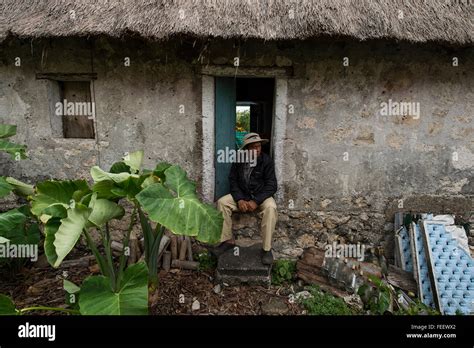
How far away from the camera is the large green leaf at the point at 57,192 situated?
2.30 meters

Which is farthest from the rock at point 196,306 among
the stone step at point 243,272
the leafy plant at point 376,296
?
the leafy plant at point 376,296

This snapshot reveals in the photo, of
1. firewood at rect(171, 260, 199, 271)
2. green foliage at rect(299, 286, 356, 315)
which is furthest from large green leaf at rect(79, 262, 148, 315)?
green foliage at rect(299, 286, 356, 315)

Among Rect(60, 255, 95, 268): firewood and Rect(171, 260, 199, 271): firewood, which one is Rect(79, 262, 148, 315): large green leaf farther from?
Rect(60, 255, 95, 268): firewood

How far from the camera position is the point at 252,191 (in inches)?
137

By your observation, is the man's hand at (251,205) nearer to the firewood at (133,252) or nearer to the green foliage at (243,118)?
the firewood at (133,252)

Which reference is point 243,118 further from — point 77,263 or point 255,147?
point 77,263

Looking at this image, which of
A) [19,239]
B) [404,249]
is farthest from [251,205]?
[19,239]

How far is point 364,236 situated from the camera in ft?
12.2

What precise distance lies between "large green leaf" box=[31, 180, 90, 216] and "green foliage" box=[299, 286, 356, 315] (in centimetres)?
226

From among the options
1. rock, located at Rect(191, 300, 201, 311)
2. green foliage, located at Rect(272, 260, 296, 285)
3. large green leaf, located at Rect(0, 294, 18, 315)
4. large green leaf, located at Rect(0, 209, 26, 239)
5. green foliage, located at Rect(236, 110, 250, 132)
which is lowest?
rock, located at Rect(191, 300, 201, 311)

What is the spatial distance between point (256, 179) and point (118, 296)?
1934 millimetres

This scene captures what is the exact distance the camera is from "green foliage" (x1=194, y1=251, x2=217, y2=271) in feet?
11.5

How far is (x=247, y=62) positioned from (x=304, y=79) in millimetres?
669
